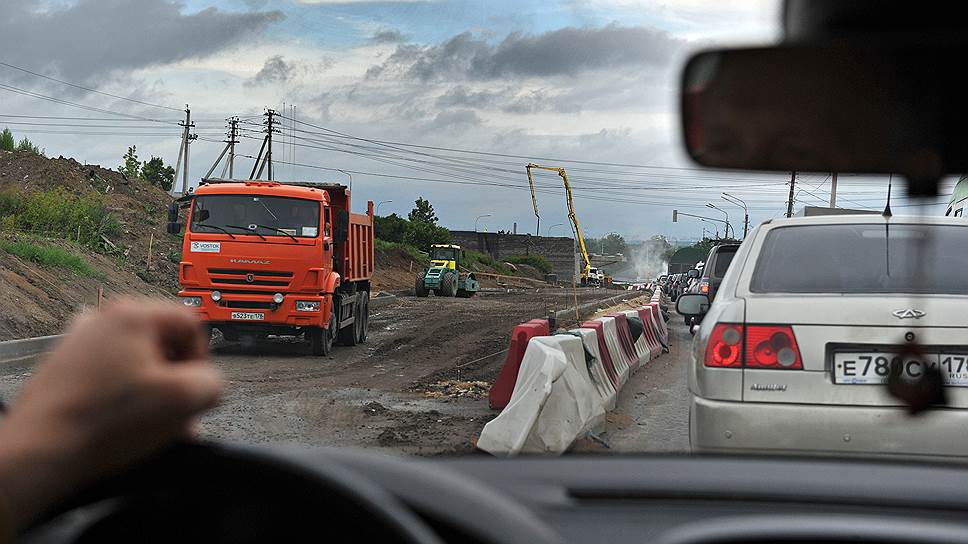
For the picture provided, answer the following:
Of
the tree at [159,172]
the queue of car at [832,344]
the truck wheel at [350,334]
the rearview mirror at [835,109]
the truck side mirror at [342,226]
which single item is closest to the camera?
the rearview mirror at [835,109]

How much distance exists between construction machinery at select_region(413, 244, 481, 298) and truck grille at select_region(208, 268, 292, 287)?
30.1 metres

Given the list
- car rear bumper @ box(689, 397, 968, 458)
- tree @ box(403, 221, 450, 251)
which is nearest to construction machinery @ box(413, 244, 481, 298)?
tree @ box(403, 221, 450, 251)

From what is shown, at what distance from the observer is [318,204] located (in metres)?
17.7

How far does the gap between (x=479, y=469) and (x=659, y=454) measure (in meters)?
0.42

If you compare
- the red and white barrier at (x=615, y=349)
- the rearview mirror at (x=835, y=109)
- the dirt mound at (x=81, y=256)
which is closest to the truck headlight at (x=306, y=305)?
the dirt mound at (x=81, y=256)

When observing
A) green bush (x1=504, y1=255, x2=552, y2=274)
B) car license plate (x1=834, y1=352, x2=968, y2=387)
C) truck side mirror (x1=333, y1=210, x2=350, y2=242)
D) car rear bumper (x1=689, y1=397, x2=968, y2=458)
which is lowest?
green bush (x1=504, y1=255, x2=552, y2=274)

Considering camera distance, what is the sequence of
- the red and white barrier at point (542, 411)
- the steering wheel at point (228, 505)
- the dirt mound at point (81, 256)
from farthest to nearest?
the dirt mound at point (81, 256)
the red and white barrier at point (542, 411)
the steering wheel at point (228, 505)

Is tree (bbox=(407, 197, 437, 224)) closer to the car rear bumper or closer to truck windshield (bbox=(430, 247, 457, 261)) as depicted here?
truck windshield (bbox=(430, 247, 457, 261))

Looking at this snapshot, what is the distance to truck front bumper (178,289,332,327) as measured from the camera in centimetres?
1722

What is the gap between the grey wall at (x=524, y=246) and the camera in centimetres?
12112

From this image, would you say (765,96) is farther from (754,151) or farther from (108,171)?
(108,171)

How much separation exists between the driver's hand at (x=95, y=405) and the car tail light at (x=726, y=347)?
4431mm

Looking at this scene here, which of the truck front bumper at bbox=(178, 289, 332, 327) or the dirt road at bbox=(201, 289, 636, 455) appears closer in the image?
the dirt road at bbox=(201, 289, 636, 455)

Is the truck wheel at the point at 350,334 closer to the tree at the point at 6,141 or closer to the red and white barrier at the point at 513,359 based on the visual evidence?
the red and white barrier at the point at 513,359
